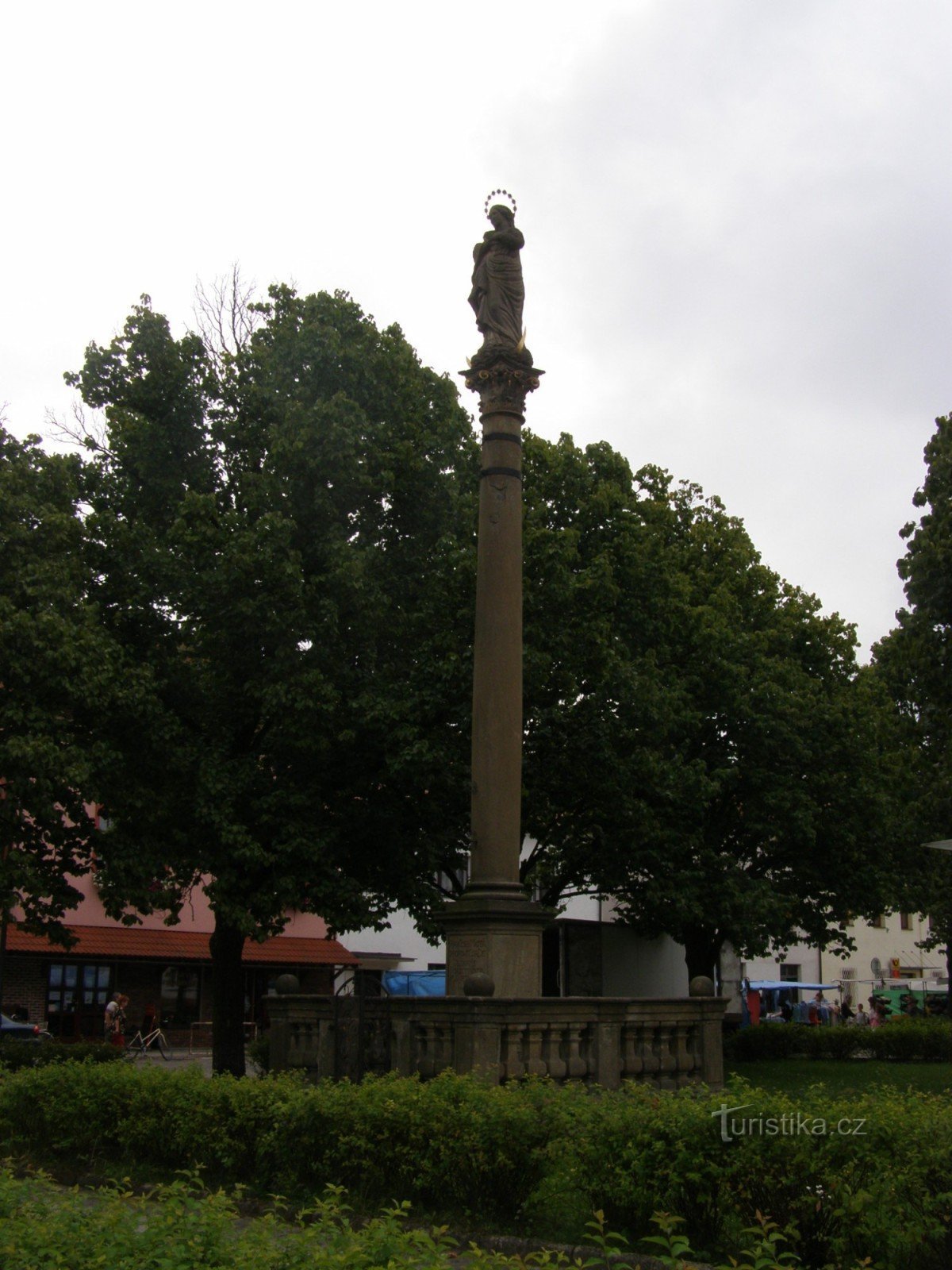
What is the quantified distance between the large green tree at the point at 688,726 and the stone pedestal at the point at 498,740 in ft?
22.2

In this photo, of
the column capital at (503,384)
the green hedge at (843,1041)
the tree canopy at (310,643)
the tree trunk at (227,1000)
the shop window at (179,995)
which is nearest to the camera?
the column capital at (503,384)

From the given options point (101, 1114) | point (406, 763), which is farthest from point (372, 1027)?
point (406, 763)

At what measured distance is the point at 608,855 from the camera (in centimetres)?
2719

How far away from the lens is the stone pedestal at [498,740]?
1480 centimetres

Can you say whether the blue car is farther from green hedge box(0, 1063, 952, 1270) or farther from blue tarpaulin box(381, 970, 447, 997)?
green hedge box(0, 1063, 952, 1270)

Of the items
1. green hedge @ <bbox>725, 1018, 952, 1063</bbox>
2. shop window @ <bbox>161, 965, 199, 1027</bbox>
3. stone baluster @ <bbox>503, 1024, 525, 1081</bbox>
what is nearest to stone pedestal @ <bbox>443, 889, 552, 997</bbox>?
stone baluster @ <bbox>503, 1024, 525, 1081</bbox>

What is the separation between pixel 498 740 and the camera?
608 inches

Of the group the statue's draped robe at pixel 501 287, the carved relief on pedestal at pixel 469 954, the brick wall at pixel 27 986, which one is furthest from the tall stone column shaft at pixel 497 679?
the brick wall at pixel 27 986

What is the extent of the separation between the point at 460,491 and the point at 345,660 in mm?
3721

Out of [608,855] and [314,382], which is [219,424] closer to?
[314,382]

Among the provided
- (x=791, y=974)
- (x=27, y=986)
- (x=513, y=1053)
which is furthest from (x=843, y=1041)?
→ (x=791, y=974)

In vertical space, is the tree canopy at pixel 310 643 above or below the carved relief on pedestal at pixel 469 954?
above

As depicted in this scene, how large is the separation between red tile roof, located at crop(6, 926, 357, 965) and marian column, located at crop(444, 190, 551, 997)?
18.8 m

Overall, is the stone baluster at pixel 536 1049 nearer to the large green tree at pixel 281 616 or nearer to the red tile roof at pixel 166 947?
the large green tree at pixel 281 616
